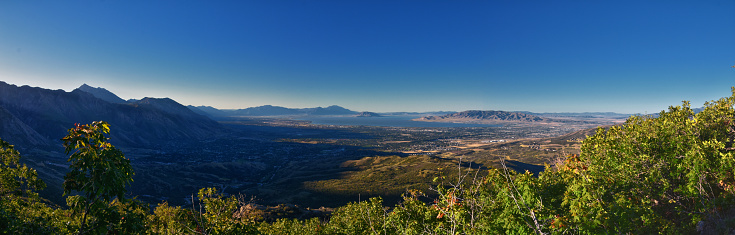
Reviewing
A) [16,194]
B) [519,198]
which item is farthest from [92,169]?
[519,198]

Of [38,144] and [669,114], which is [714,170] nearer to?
[669,114]

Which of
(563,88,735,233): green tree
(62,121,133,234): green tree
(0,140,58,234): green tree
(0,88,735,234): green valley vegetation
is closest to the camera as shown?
(62,121,133,234): green tree

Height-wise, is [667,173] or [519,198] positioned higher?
[667,173]

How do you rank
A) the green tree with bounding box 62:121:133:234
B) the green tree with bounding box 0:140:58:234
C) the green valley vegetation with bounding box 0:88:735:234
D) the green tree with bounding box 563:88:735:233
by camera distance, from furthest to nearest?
the green tree with bounding box 563:88:735:233
the green tree with bounding box 0:140:58:234
the green valley vegetation with bounding box 0:88:735:234
the green tree with bounding box 62:121:133:234

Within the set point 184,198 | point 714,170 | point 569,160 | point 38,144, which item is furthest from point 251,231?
Answer: point 38,144

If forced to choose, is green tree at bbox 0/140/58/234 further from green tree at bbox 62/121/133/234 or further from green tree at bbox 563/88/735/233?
green tree at bbox 563/88/735/233

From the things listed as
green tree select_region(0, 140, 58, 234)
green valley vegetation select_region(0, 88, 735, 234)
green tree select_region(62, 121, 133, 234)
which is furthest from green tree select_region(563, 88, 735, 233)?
green tree select_region(0, 140, 58, 234)

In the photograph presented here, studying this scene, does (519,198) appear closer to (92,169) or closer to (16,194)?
(92,169)

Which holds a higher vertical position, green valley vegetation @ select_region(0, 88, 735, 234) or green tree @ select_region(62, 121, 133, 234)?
green tree @ select_region(62, 121, 133, 234)

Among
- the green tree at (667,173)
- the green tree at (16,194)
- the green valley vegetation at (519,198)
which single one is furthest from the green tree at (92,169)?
the green tree at (667,173)
